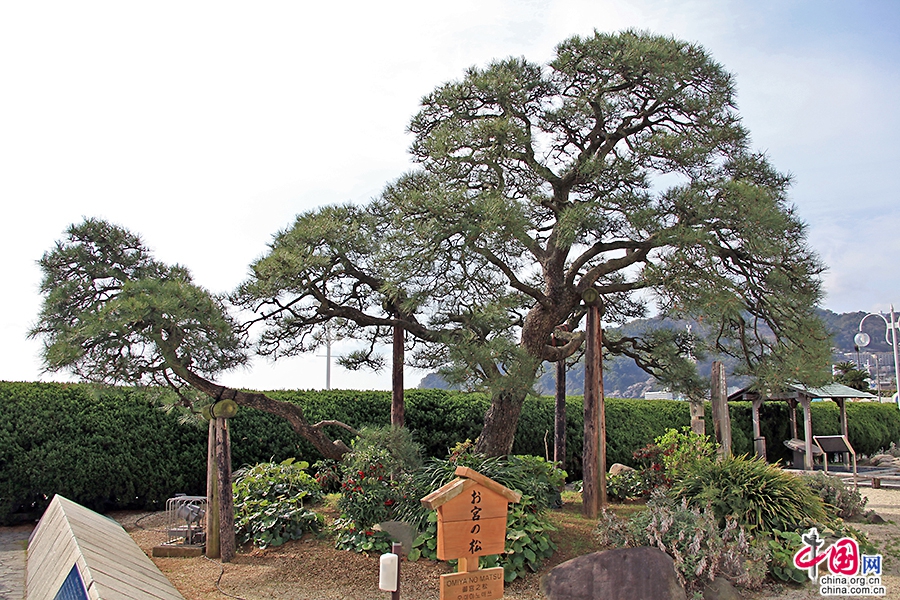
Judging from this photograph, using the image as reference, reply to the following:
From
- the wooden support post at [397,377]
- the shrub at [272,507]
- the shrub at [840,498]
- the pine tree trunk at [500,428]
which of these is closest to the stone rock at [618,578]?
the pine tree trunk at [500,428]

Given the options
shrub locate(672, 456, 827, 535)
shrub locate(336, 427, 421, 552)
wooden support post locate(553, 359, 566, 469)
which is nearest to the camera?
shrub locate(672, 456, 827, 535)

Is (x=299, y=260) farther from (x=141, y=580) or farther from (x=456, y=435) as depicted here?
(x=456, y=435)

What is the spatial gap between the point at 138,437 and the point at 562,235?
6.81 meters

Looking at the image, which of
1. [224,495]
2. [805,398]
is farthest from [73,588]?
[805,398]

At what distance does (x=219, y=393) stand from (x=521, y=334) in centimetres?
369

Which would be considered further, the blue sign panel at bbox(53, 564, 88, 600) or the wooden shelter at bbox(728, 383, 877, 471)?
the wooden shelter at bbox(728, 383, 877, 471)

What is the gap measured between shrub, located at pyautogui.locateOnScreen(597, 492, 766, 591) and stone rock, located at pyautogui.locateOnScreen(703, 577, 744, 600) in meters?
0.07

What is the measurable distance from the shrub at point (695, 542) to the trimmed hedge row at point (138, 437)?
471 centimetres

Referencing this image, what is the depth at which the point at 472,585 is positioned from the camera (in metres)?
4.45

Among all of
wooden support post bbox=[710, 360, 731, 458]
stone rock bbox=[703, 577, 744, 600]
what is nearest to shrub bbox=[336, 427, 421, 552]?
stone rock bbox=[703, 577, 744, 600]

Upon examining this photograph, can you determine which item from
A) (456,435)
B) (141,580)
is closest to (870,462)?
(456,435)

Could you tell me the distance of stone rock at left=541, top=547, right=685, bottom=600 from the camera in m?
5.41

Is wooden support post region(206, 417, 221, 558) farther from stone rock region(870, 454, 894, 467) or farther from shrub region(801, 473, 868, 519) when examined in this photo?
stone rock region(870, 454, 894, 467)

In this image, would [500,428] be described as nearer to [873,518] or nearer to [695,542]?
[695,542]
